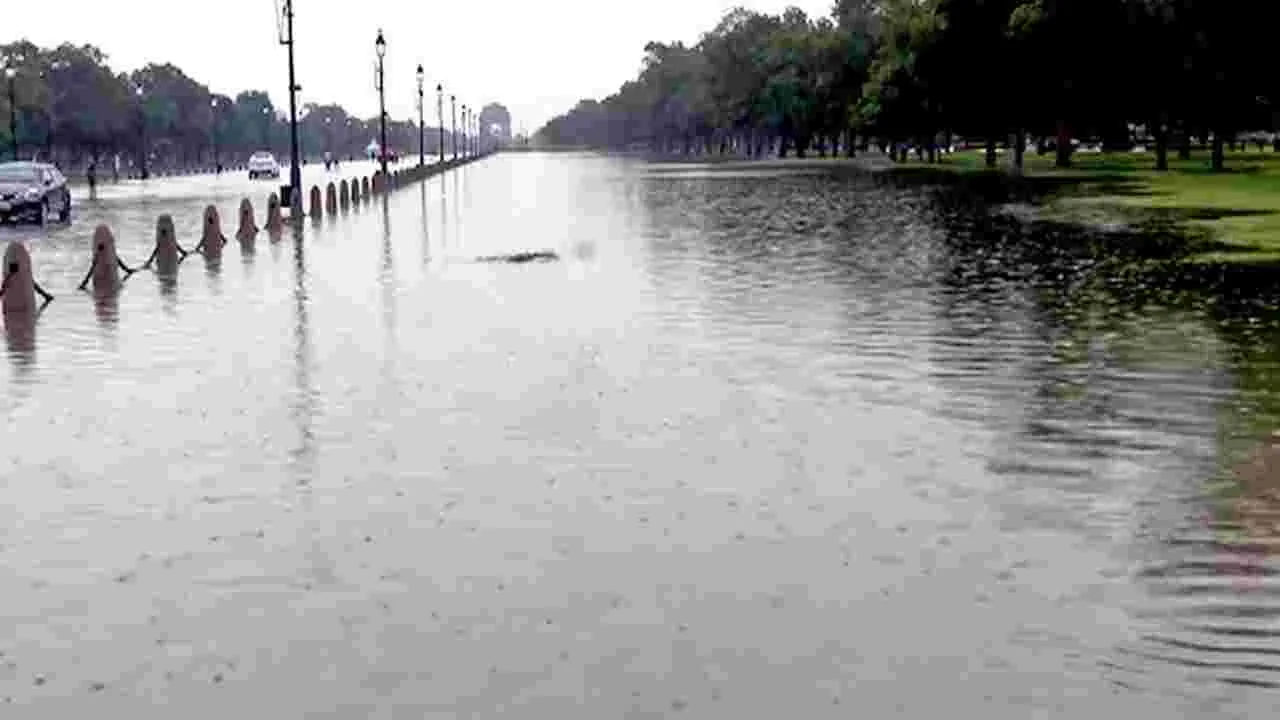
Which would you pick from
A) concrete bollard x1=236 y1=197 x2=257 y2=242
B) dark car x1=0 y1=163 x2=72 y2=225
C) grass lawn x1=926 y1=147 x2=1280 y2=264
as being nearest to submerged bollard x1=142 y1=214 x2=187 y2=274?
concrete bollard x1=236 y1=197 x2=257 y2=242

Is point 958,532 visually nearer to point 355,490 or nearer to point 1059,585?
point 1059,585

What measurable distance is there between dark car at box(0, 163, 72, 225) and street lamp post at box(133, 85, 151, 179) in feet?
208

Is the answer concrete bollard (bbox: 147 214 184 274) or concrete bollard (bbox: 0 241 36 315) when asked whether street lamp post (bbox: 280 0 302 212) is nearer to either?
concrete bollard (bbox: 147 214 184 274)

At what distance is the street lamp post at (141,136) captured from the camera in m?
113

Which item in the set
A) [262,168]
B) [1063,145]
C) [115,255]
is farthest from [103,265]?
[262,168]

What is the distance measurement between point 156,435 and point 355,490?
2.75 meters

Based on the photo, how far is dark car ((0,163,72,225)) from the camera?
1724 inches

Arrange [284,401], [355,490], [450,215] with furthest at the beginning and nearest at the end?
[450,215] < [284,401] < [355,490]

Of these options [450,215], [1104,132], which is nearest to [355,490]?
[450,215]

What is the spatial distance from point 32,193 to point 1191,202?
3172 cm

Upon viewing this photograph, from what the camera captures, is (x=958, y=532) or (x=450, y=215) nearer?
(x=958, y=532)

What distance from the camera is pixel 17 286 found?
20844 millimetres

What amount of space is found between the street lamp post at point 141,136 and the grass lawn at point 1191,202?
204ft

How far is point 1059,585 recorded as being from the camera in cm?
763
